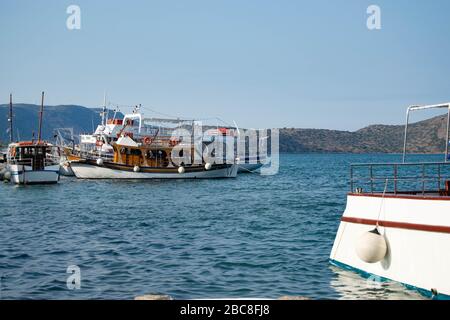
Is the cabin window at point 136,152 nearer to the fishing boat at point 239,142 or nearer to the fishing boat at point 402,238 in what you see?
the fishing boat at point 239,142

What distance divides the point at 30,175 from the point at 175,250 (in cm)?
3986

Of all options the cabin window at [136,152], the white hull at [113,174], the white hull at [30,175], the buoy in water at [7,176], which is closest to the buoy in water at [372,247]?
the white hull at [30,175]

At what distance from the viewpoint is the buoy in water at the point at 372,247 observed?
1395cm

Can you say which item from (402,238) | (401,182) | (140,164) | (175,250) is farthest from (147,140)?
(402,238)

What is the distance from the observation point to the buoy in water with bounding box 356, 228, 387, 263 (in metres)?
13.9

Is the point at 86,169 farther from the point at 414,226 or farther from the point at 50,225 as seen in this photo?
the point at 414,226

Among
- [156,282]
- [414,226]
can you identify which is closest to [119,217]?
[156,282]

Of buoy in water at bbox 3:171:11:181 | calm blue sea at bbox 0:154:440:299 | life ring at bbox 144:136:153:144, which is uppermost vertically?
life ring at bbox 144:136:153:144

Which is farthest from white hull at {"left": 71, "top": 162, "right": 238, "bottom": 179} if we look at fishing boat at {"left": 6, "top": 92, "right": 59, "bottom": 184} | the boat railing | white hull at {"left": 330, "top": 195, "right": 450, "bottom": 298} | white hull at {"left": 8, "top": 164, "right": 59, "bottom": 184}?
white hull at {"left": 330, "top": 195, "right": 450, "bottom": 298}

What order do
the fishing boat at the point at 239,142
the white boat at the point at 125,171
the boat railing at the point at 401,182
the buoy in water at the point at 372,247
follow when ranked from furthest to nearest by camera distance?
the fishing boat at the point at 239,142, the white boat at the point at 125,171, the boat railing at the point at 401,182, the buoy in water at the point at 372,247

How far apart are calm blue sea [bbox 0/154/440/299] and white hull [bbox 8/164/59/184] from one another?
15.7 metres

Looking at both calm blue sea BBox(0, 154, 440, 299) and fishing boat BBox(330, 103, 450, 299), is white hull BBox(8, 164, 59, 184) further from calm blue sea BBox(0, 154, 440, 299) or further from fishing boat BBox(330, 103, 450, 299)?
fishing boat BBox(330, 103, 450, 299)

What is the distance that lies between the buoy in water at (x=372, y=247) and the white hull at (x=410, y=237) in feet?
0.56

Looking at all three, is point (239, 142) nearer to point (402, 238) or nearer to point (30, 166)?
point (30, 166)
